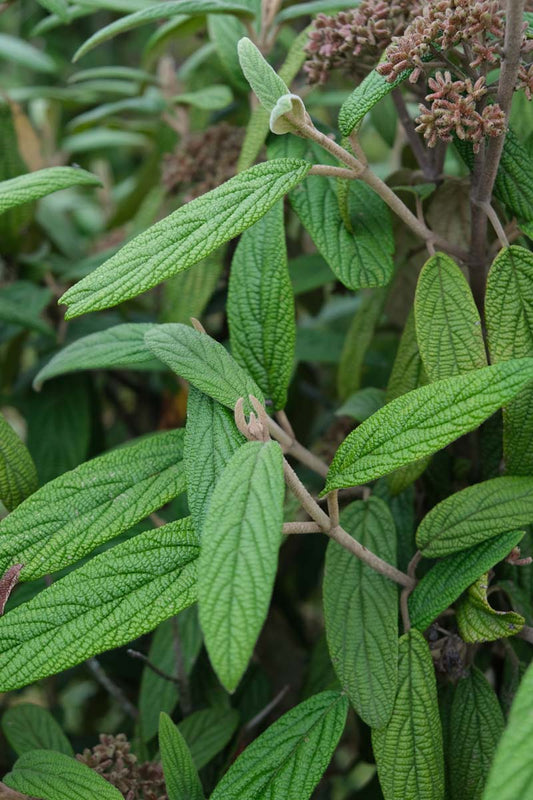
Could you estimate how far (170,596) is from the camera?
1.88ft

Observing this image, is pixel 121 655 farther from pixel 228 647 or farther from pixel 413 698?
pixel 228 647

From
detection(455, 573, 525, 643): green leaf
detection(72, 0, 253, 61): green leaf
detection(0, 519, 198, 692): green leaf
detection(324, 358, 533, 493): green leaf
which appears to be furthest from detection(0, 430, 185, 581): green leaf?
detection(72, 0, 253, 61): green leaf

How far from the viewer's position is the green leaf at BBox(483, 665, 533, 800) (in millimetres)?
416

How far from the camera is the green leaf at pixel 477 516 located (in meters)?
0.62

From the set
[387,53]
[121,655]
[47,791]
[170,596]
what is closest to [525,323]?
[387,53]

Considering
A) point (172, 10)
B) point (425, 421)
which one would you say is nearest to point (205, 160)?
point (172, 10)

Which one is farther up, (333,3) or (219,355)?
(333,3)

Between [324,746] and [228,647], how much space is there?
23cm

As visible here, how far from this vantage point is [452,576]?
0.65m

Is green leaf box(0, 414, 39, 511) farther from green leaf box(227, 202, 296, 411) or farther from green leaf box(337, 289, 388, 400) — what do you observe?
green leaf box(337, 289, 388, 400)

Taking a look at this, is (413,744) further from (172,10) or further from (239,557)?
(172,10)

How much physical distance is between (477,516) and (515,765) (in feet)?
0.81

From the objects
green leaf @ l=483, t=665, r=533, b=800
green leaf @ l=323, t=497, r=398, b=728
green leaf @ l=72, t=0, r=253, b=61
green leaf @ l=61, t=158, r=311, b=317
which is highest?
green leaf @ l=72, t=0, r=253, b=61

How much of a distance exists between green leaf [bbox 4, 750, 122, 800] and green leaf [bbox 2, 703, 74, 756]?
10 centimetres
